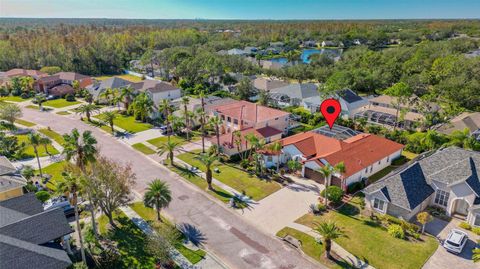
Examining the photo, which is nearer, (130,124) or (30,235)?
(30,235)

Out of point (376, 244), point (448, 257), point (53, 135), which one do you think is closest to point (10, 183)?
point (53, 135)

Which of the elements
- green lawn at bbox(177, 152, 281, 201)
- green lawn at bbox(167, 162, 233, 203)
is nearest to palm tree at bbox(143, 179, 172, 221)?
green lawn at bbox(167, 162, 233, 203)

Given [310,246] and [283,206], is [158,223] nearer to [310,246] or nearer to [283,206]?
[283,206]

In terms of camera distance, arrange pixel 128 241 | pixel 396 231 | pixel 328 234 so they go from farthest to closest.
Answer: pixel 396 231
pixel 128 241
pixel 328 234

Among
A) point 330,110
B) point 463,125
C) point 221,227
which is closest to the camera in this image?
point 221,227

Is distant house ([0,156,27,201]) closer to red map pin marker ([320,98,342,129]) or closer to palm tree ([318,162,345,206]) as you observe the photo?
palm tree ([318,162,345,206])

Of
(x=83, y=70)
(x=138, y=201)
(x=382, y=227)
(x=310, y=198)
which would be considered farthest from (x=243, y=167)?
(x=83, y=70)

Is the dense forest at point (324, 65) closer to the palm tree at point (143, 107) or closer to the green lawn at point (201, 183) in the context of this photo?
the palm tree at point (143, 107)
